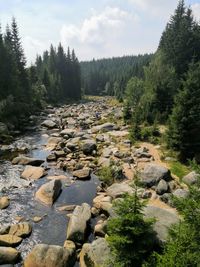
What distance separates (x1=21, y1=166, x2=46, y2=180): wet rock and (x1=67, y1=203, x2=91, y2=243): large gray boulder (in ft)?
25.2

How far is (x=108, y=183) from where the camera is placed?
22969 mm

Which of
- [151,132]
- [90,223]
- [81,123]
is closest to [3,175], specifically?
[90,223]

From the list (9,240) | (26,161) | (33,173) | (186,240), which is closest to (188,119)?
(33,173)

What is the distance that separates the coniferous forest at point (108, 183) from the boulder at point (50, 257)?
4cm

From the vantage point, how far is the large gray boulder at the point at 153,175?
21156 millimetres

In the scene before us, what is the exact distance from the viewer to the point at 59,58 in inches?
4811

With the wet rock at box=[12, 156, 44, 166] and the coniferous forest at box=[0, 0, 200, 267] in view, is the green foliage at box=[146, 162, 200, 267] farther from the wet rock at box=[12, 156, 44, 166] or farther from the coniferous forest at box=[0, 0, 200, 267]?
the wet rock at box=[12, 156, 44, 166]

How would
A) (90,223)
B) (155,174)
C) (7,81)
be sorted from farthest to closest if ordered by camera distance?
(7,81) < (155,174) < (90,223)

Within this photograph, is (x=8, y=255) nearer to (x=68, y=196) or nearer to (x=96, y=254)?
(x=96, y=254)

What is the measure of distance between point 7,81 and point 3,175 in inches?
1200

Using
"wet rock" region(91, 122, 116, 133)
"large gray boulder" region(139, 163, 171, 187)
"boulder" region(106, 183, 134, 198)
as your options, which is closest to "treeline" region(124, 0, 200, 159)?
"wet rock" region(91, 122, 116, 133)

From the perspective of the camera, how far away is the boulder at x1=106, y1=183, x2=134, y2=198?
19.8m

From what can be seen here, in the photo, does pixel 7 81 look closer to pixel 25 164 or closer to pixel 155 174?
pixel 25 164

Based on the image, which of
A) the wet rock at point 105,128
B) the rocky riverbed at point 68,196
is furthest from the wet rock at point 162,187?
the wet rock at point 105,128
